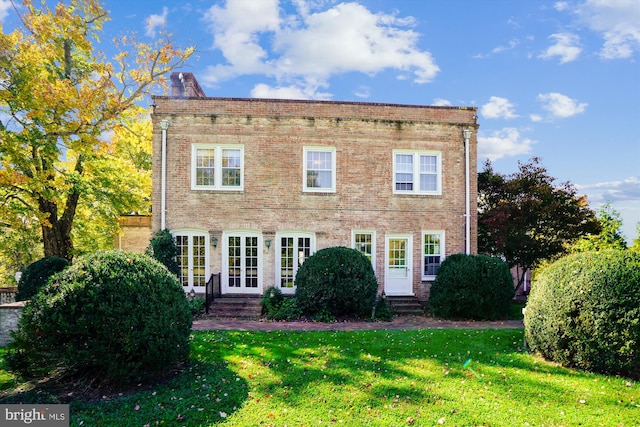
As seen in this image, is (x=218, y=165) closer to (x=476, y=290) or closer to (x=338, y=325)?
(x=338, y=325)

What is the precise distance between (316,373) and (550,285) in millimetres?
5059

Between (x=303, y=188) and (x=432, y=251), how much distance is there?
18.3 feet

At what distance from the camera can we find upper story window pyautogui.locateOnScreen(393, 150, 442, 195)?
14.8 metres

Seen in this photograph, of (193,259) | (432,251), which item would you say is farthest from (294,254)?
(432,251)

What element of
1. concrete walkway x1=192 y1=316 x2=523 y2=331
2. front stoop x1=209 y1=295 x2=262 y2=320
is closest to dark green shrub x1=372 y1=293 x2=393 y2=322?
concrete walkway x1=192 y1=316 x2=523 y2=331

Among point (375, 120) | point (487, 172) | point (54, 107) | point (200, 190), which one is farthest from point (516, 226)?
point (54, 107)

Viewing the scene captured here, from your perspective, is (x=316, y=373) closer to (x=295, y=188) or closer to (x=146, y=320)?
(x=146, y=320)

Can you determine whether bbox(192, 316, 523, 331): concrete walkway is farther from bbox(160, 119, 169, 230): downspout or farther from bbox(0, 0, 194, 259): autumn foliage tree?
bbox(0, 0, 194, 259): autumn foliage tree

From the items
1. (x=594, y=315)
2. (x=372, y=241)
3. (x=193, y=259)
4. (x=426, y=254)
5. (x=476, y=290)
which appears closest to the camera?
(x=594, y=315)

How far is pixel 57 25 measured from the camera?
16.6m

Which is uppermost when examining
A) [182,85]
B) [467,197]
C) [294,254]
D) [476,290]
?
[182,85]

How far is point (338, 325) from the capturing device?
11.0 m

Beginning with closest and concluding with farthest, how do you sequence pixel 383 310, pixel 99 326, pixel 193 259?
1. pixel 99 326
2. pixel 383 310
3. pixel 193 259

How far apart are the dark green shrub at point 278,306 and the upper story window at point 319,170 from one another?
13.8 ft
